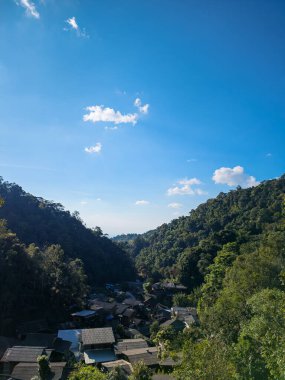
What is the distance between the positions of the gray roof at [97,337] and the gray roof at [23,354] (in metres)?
3.39

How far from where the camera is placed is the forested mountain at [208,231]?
177ft

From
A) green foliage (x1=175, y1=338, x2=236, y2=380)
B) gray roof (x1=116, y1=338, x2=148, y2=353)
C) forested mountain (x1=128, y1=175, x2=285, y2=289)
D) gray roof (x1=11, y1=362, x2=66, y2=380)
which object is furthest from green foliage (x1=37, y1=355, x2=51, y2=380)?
forested mountain (x1=128, y1=175, x2=285, y2=289)

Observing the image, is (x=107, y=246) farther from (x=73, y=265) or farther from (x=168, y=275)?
(x=73, y=265)

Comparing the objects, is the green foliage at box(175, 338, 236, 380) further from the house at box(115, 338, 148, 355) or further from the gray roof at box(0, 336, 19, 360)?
the gray roof at box(0, 336, 19, 360)

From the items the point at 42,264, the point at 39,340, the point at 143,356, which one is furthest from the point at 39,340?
the point at 42,264

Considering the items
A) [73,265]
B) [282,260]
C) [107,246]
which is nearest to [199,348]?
[282,260]

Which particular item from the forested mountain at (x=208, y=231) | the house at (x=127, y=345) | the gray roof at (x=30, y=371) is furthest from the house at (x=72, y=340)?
the forested mountain at (x=208, y=231)

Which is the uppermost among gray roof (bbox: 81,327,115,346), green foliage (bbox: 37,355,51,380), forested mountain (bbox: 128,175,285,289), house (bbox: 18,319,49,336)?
forested mountain (bbox: 128,175,285,289)

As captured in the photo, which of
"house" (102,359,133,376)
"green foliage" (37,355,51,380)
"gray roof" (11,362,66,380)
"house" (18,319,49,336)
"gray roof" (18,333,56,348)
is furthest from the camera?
"house" (18,319,49,336)

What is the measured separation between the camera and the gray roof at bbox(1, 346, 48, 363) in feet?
65.1

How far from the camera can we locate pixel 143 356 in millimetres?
21828

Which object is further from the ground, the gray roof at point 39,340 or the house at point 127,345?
the gray roof at point 39,340

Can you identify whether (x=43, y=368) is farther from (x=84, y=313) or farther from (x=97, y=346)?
(x=84, y=313)

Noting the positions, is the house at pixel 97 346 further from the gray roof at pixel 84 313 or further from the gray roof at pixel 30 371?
the gray roof at pixel 84 313
